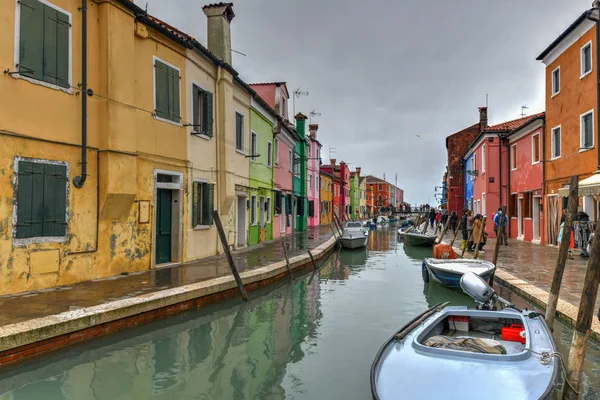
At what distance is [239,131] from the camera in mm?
16750

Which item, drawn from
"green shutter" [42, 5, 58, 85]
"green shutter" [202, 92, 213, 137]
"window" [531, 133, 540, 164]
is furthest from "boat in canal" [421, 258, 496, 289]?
"window" [531, 133, 540, 164]

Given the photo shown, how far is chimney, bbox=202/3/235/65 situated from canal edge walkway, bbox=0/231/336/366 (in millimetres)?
8213

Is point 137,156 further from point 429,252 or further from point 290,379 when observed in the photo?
point 429,252

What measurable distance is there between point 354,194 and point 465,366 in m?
64.7

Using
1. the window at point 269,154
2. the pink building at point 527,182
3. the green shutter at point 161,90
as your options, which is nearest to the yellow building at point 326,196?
the window at point 269,154

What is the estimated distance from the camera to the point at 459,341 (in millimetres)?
4957

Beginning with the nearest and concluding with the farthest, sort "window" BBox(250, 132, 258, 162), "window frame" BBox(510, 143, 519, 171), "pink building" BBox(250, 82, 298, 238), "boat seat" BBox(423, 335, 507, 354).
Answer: "boat seat" BBox(423, 335, 507, 354) → "window" BBox(250, 132, 258, 162) → "pink building" BBox(250, 82, 298, 238) → "window frame" BBox(510, 143, 519, 171)

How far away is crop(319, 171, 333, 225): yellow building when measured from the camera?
145 feet

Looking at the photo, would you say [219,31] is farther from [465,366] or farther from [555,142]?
[465,366]

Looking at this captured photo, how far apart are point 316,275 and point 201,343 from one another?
25.9 feet

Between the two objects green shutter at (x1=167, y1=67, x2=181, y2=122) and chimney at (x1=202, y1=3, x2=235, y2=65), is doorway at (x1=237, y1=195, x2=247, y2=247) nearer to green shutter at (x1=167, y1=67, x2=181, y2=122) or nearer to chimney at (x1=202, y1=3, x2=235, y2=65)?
chimney at (x1=202, y1=3, x2=235, y2=65)

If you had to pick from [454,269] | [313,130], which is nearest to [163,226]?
[454,269]

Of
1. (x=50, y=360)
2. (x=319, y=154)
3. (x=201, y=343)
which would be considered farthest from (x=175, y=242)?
(x=319, y=154)

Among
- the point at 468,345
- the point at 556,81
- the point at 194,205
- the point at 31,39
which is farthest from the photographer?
the point at 556,81
